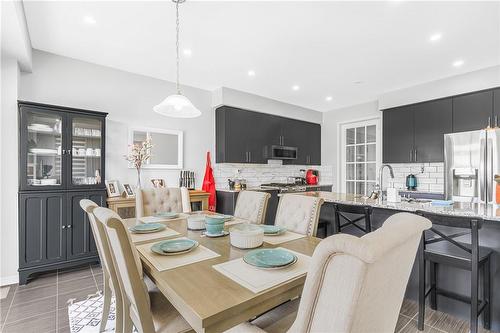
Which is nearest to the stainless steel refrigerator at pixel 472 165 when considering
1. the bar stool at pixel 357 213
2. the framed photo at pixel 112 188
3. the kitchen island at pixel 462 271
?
the kitchen island at pixel 462 271

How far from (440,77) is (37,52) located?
18.3 feet

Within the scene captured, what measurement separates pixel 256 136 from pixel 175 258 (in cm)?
369

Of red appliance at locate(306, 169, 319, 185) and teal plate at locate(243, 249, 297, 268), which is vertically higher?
red appliance at locate(306, 169, 319, 185)

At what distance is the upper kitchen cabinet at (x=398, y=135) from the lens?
4.25 meters

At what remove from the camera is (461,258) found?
1.68m

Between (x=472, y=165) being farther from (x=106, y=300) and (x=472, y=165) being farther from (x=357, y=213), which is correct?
(x=106, y=300)

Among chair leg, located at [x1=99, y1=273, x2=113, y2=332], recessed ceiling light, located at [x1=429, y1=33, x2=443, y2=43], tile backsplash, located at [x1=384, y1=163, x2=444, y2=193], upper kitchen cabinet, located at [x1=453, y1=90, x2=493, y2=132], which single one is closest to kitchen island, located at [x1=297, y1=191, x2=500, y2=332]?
chair leg, located at [x1=99, y1=273, x2=113, y2=332]

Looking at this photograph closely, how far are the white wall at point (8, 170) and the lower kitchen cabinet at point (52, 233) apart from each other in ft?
0.64

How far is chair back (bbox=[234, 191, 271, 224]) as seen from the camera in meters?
2.29

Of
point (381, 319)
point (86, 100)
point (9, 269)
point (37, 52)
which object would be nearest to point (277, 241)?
point (381, 319)

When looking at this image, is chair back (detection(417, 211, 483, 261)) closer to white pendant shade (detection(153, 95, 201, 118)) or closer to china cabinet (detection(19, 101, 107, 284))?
white pendant shade (detection(153, 95, 201, 118))

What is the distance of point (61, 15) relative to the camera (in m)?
2.35

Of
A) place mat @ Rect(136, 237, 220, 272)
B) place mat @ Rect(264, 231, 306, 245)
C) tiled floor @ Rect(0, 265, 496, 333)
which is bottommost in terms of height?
tiled floor @ Rect(0, 265, 496, 333)

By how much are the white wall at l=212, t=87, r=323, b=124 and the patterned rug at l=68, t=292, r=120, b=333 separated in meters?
3.24
